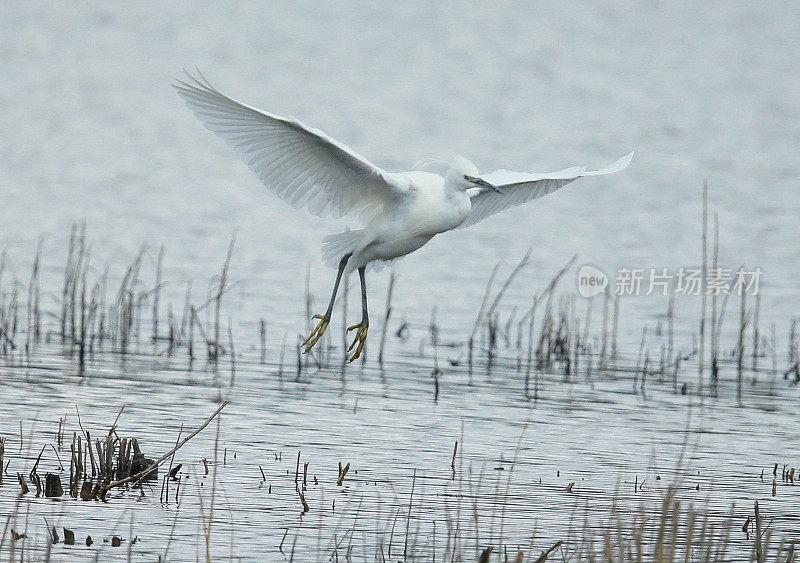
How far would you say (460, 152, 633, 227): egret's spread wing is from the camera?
9.15 meters

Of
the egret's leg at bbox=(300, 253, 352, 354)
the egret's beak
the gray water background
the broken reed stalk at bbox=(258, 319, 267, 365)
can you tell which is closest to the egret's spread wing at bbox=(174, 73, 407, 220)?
the egret's leg at bbox=(300, 253, 352, 354)

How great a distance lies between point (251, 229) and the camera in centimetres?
1731

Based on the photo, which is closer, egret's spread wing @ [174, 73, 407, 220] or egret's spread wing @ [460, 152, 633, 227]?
egret's spread wing @ [174, 73, 407, 220]

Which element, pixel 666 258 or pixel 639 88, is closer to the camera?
pixel 666 258

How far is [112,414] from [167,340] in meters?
2.92

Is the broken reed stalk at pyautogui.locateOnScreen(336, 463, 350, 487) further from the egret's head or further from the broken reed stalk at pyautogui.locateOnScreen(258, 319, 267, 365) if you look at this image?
the broken reed stalk at pyautogui.locateOnScreen(258, 319, 267, 365)

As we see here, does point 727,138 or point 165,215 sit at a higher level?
point 727,138

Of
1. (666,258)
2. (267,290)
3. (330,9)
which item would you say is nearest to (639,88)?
(330,9)

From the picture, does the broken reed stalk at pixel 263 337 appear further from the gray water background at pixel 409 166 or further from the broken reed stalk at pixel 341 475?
the broken reed stalk at pixel 341 475

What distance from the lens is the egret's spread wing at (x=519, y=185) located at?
360 inches

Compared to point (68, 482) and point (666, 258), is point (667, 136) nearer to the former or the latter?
point (666, 258)

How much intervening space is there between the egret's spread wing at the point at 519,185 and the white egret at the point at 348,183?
1 cm

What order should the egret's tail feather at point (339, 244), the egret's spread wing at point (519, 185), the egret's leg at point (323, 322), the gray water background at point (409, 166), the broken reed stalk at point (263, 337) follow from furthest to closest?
the broken reed stalk at point (263, 337)
the gray water background at point (409, 166)
the egret's spread wing at point (519, 185)
the egret's tail feather at point (339, 244)
the egret's leg at point (323, 322)

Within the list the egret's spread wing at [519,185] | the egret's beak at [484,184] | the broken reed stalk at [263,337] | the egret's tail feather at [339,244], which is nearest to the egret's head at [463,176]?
the egret's beak at [484,184]
